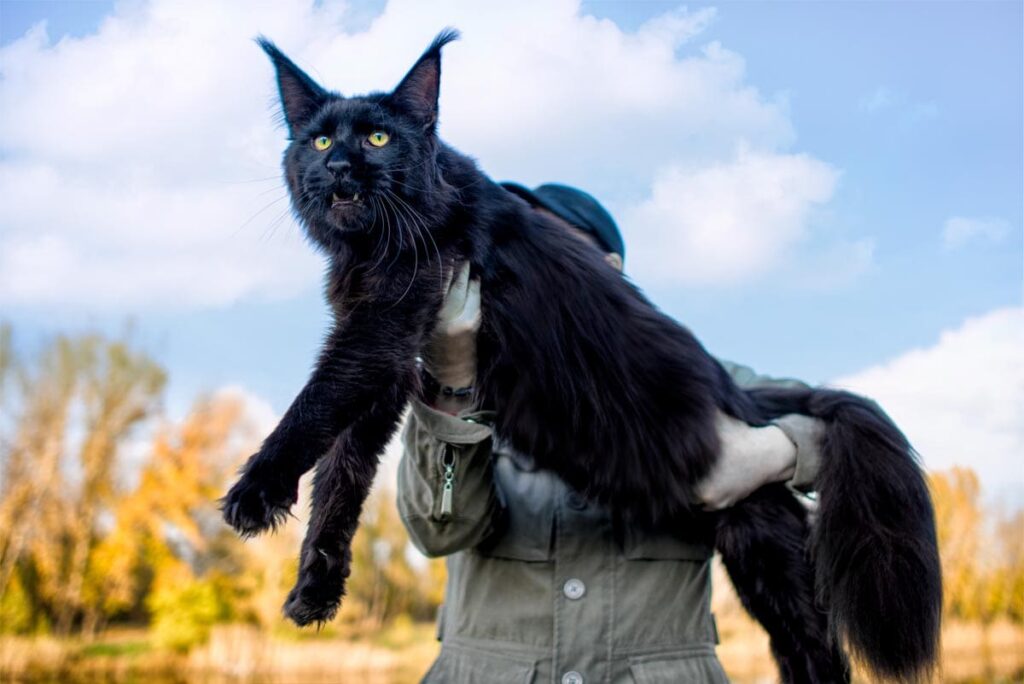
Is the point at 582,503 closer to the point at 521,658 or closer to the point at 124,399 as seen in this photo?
the point at 521,658

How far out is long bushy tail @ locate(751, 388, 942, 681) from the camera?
2369 mm

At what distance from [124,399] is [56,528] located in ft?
9.03

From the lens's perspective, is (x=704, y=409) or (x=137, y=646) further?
(x=137, y=646)

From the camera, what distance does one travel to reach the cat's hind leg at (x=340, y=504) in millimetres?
2174

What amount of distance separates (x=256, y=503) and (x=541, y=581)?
0.82m

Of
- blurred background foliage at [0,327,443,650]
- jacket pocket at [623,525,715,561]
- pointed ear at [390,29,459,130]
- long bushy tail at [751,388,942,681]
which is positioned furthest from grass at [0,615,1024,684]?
pointed ear at [390,29,459,130]

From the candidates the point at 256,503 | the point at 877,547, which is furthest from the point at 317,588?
the point at 877,547

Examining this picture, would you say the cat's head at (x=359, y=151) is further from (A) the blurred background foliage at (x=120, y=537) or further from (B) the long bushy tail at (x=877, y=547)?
(A) the blurred background foliage at (x=120, y=537)

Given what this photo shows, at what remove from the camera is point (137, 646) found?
56.6 feet

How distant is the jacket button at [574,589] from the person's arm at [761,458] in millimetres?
485

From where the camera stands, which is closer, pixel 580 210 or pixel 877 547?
pixel 877 547

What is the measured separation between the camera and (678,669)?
2219 millimetres

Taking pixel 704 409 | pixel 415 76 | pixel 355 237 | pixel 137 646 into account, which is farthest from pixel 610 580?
pixel 137 646

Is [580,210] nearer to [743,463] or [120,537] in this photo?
[743,463]
